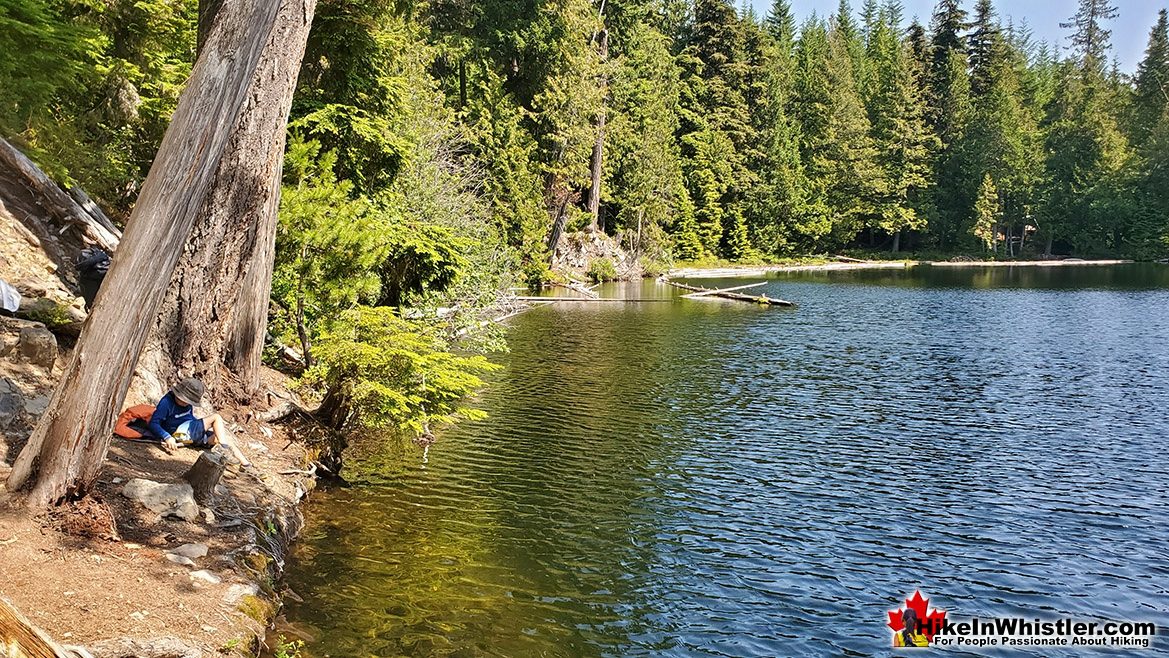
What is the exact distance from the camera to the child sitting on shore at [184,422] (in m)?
9.16

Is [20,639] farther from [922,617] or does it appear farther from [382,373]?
[922,617]

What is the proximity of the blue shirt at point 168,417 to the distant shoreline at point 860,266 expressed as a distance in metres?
52.2

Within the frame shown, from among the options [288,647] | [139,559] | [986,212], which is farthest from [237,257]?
[986,212]

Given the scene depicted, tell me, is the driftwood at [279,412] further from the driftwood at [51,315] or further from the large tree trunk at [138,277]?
the large tree trunk at [138,277]

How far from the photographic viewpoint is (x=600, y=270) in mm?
51406

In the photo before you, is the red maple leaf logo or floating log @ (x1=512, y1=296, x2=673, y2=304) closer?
the red maple leaf logo

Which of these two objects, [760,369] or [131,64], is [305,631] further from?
[760,369]

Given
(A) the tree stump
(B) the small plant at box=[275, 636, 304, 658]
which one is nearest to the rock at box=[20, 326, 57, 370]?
(A) the tree stump

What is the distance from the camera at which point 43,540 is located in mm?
6320

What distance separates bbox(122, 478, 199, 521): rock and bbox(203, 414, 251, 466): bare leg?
1.73 meters

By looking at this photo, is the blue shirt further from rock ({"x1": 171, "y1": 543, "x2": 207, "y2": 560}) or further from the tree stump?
rock ({"x1": 171, "y1": 543, "x2": 207, "y2": 560})

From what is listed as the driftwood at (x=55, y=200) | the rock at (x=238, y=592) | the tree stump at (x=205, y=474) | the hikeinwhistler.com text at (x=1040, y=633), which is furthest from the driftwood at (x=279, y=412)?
the hikeinwhistler.com text at (x=1040, y=633)

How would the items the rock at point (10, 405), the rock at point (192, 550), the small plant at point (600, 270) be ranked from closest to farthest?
the rock at point (192, 550)
the rock at point (10, 405)
the small plant at point (600, 270)

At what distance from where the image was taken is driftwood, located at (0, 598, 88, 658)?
4.20 meters
